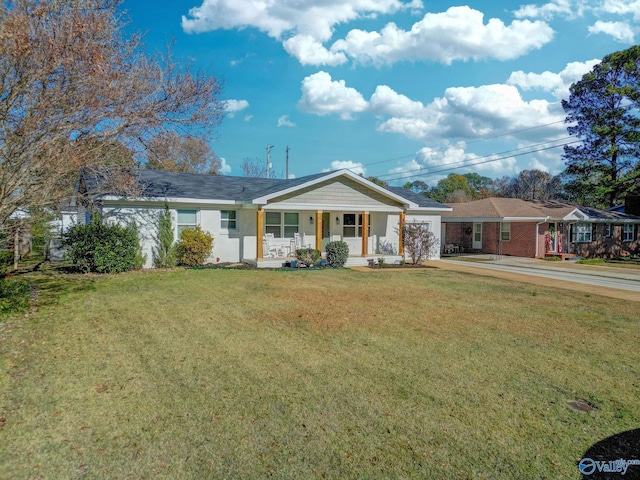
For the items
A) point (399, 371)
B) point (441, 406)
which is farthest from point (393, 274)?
point (441, 406)

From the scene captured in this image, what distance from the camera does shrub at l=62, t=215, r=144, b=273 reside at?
1347 cm

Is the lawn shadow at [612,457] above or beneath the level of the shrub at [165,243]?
beneath

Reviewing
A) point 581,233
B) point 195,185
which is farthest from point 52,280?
point 581,233

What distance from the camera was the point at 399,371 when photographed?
543cm

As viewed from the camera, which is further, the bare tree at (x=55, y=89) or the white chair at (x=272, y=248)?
the white chair at (x=272, y=248)

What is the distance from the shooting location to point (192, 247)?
626 inches

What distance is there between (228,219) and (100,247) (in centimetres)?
525

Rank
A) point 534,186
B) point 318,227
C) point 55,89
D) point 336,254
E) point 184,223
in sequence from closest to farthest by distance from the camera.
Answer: point 55,89 → point 184,223 → point 336,254 → point 318,227 → point 534,186

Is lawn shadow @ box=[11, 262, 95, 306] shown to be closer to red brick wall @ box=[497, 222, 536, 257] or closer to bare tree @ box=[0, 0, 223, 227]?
bare tree @ box=[0, 0, 223, 227]

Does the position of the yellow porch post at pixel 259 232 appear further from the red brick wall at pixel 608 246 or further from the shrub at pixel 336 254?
the red brick wall at pixel 608 246

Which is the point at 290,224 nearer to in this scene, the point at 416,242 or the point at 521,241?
the point at 416,242

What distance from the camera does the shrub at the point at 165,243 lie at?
620 inches

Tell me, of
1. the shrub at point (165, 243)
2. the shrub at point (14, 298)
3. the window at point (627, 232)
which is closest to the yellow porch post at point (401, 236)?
the shrub at point (165, 243)

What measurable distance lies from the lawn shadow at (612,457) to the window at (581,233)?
25.3 meters
